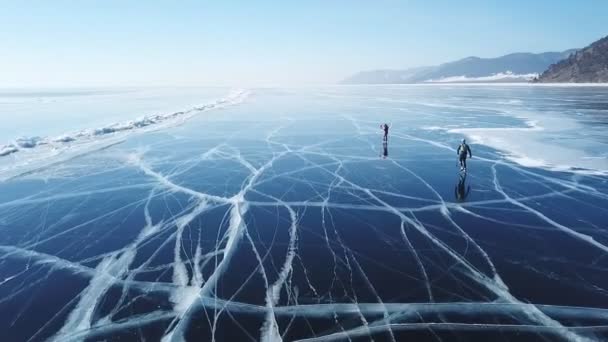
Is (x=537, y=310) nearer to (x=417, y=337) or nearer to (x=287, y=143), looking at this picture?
(x=417, y=337)

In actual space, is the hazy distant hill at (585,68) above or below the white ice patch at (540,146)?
above

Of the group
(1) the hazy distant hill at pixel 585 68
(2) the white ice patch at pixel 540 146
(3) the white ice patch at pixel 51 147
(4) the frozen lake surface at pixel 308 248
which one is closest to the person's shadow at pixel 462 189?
(4) the frozen lake surface at pixel 308 248

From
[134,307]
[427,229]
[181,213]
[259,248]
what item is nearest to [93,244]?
[181,213]

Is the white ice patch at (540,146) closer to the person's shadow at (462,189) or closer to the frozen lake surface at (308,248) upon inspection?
the frozen lake surface at (308,248)

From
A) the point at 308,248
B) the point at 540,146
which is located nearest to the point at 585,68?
the point at 540,146

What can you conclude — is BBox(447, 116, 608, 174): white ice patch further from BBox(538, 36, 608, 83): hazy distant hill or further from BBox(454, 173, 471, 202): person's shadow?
BBox(538, 36, 608, 83): hazy distant hill

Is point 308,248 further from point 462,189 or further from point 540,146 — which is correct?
point 540,146
